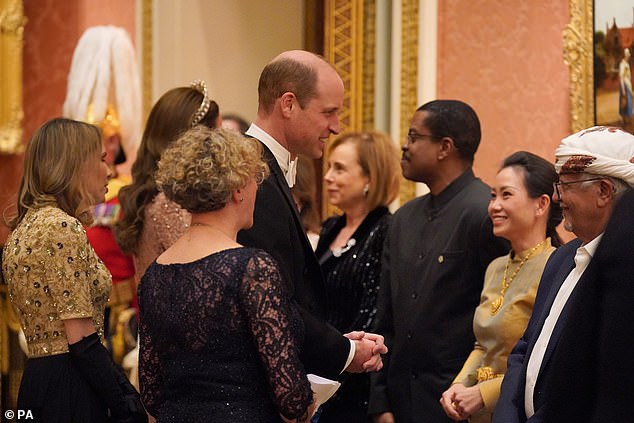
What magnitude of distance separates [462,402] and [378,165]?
1803 millimetres

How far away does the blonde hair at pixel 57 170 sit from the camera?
12.7 ft

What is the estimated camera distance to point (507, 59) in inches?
270

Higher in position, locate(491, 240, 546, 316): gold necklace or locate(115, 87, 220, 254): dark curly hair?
locate(115, 87, 220, 254): dark curly hair

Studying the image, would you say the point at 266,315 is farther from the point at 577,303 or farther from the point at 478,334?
the point at 478,334

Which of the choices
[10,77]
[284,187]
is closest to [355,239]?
[284,187]

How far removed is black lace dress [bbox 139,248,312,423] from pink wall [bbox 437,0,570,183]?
386 cm

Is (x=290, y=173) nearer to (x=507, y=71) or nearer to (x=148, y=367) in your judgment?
(x=148, y=367)

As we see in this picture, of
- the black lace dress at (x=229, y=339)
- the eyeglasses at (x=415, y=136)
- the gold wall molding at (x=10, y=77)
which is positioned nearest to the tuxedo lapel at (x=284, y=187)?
the black lace dress at (x=229, y=339)

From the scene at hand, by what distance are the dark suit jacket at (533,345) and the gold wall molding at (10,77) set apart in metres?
4.60

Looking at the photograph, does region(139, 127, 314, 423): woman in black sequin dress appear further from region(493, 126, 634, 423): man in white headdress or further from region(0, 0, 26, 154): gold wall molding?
region(0, 0, 26, 154): gold wall molding

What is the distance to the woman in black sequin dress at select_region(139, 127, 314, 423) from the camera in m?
3.04

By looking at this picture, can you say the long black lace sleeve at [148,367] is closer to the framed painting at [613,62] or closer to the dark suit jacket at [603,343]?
the dark suit jacket at [603,343]

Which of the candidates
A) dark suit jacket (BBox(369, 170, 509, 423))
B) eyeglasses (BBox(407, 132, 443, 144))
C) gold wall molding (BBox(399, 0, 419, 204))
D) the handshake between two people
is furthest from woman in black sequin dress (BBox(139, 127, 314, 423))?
gold wall molding (BBox(399, 0, 419, 204))

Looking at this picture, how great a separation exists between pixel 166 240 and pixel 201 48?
4099mm
